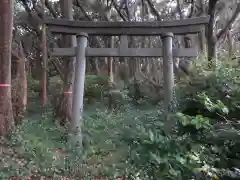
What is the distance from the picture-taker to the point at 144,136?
2.57m

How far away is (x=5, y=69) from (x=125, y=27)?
2.95m

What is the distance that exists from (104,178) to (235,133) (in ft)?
9.05

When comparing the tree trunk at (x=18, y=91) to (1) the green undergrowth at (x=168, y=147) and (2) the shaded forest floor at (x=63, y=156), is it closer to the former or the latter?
(2) the shaded forest floor at (x=63, y=156)

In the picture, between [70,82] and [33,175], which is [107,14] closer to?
[70,82]

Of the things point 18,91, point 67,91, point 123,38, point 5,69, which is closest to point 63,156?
point 5,69

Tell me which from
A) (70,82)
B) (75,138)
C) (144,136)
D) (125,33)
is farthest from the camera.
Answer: (70,82)

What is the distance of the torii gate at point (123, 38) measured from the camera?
6672mm

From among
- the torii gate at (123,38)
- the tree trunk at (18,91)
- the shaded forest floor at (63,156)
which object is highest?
the torii gate at (123,38)

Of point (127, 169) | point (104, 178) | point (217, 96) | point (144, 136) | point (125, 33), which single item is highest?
point (125, 33)

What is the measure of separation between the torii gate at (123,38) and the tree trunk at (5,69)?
0.91m

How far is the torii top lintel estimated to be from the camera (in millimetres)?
6648

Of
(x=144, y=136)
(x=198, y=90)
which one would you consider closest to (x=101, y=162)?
(x=198, y=90)

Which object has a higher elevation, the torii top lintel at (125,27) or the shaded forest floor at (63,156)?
the torii top lintel at (125,27)

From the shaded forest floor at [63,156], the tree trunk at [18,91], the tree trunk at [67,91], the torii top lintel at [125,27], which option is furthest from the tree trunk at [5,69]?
the tree trunk at [67,91]
